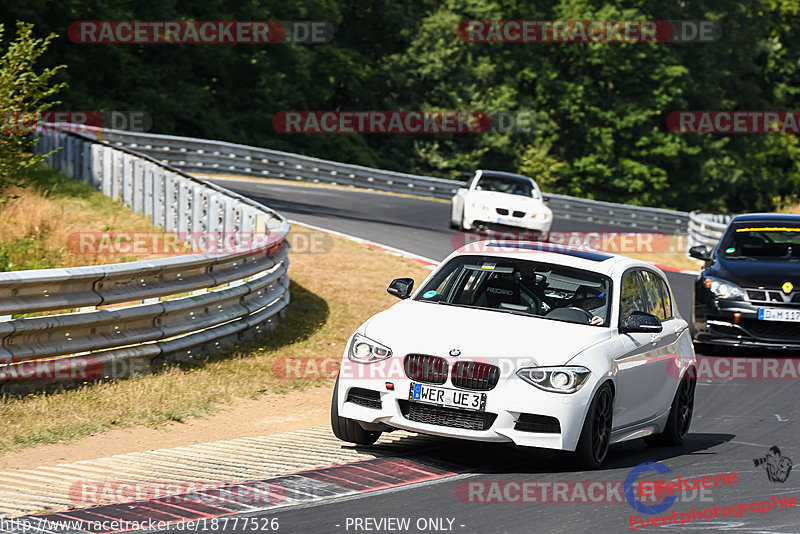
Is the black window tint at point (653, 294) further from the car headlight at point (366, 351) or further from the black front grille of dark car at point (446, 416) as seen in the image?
the car headlight at point (366, 351)

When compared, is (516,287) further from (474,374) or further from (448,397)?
(448,397)

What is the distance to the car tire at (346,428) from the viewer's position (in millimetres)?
8297

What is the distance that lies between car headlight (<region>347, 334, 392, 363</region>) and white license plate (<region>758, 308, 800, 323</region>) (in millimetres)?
7008

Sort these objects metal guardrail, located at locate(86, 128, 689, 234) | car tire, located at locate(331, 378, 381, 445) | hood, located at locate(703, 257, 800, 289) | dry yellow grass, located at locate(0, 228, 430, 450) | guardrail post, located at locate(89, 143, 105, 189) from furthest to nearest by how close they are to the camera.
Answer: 1. metal guardrail, located at locate(86, 128, 689, 234)
2. guardrail post, located at locate(89, 143, 105, 189)
3. hood, located at locate(703, 257, 800, 289)
4. dry yellow grass, located at locate(0, 228, 430, 450)
5. car tire, located at locate(331, 378, 381, 445)

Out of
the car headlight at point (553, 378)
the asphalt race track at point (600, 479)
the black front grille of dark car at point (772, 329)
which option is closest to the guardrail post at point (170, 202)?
the black front grille of dark car at point (772, 329)

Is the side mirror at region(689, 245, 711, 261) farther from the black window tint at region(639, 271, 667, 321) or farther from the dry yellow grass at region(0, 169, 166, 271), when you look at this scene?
the dry yellow grass at region(0, 169, 166, 271)

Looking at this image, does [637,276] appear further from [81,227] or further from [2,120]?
[81,227]

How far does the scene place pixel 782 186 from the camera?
6794 centimetres

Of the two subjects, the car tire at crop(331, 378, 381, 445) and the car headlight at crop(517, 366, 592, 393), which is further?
the car tire at crop(331, 378, 381, 445)

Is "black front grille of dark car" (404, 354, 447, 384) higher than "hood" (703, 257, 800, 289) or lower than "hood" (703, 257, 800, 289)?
higher

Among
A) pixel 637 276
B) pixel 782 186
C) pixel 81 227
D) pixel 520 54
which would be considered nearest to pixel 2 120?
pixel 81 227

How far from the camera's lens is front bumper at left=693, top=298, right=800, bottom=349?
13641mm

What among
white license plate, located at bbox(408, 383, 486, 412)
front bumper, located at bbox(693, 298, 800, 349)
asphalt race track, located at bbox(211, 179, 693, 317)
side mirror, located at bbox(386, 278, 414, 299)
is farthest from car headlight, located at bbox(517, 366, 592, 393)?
asphalt race track, located at bbox(211, 179, 693, 317)

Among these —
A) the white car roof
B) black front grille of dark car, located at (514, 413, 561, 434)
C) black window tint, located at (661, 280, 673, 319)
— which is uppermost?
the white car roof
